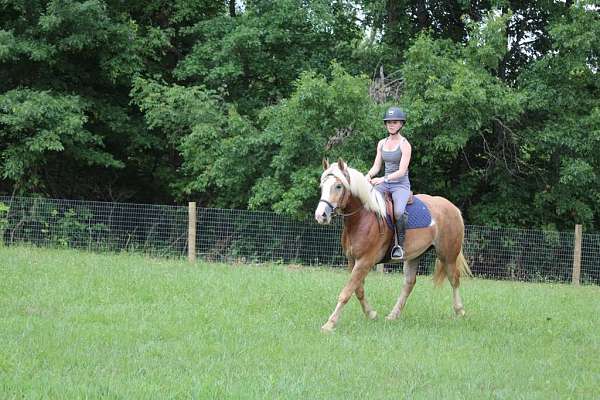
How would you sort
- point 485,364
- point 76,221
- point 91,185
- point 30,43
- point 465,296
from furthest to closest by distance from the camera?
point 91,185
point 30,43
point 76,221
point 465,296
point 485,364

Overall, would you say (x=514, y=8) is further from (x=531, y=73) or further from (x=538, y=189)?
(x=538, y=189)

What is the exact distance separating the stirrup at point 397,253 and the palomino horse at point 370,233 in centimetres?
8

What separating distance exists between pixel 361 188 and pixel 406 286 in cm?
187

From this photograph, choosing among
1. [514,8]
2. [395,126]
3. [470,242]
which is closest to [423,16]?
[514,8]

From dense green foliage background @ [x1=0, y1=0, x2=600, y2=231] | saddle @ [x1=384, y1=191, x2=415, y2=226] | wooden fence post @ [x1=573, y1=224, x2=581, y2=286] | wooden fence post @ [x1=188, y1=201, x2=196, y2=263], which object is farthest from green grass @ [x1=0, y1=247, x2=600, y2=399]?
dense green foliage background @ [x1=0, y1=0, x2=600, y2=231]

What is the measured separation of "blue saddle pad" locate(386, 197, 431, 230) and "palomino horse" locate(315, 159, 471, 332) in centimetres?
7

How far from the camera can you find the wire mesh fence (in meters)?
16.6

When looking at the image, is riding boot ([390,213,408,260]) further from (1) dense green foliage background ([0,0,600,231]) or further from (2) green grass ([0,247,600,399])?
(1) dense green foliage background ([0,0,600,231])

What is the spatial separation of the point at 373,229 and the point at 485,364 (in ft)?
7.89

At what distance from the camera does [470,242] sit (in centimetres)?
1711

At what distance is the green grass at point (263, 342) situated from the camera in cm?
547

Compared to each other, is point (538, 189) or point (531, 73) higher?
point (531, 73)

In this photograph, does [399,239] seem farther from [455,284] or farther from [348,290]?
[455,284]

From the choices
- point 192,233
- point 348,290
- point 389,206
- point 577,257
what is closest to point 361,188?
point 389,206
